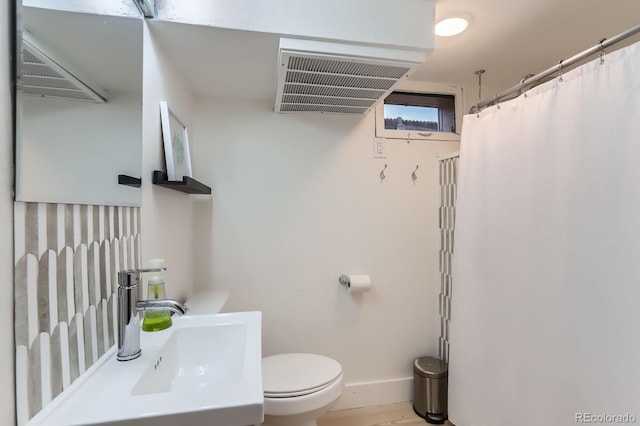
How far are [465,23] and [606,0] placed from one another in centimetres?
54

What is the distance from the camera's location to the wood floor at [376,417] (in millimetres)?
1785

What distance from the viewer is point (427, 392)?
1.82 m

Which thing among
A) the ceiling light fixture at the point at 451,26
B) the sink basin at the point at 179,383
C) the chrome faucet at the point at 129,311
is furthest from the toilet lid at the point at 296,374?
the ceiling light fixture at the point at 451,26

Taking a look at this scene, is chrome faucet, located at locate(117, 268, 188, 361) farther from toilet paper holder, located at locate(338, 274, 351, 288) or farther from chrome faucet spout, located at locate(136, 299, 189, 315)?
toilet paper holder, located at locate(338, 274, 351, 288)

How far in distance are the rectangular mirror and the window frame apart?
55.8 inches

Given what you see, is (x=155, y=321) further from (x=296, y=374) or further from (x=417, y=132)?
(x=417, y=132)

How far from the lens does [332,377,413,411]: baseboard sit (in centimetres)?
192

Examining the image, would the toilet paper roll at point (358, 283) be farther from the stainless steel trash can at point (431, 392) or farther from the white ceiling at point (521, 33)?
the white ceiling at point (521, 33)

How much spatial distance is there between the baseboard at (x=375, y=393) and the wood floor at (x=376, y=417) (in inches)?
1.2

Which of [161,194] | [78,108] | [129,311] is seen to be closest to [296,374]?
[129,311]

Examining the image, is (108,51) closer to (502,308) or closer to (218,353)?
(218,353)

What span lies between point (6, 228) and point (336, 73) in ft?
4.20

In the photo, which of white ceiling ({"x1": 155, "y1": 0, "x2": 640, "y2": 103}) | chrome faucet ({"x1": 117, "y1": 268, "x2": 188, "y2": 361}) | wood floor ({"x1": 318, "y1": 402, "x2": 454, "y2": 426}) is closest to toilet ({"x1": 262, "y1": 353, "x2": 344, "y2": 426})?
wood floor ({"x1": 318, "y1": 402, "x2": 454, "y2": 426})

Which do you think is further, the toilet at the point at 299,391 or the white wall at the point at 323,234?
the white wall at the point at 323,234
